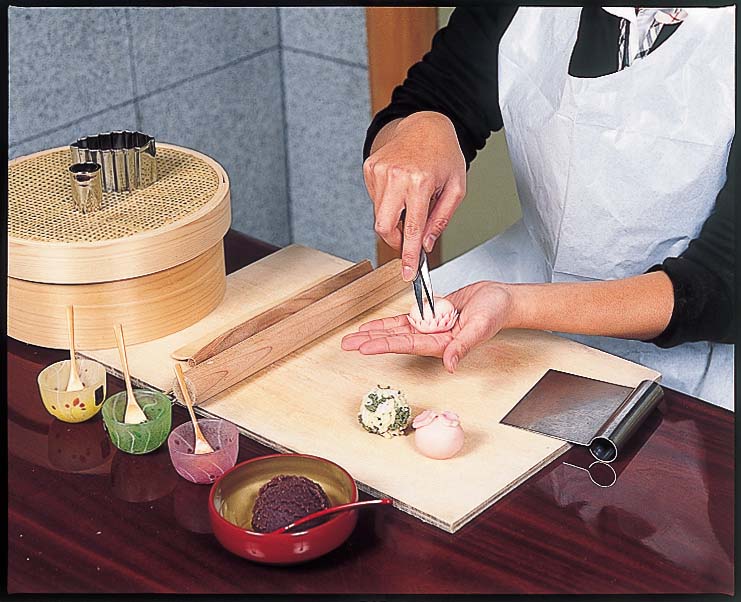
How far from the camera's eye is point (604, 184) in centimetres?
135

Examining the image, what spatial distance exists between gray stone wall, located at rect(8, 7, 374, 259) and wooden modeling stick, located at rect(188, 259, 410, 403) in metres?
0.91

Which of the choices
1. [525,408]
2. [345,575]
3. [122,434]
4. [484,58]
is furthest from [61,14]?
[345,575]

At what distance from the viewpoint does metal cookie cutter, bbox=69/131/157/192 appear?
52.6 inches

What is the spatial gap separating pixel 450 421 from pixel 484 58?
2.37ft

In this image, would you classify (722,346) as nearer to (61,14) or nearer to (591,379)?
(591,379)

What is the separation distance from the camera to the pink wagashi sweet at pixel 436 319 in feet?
3.96

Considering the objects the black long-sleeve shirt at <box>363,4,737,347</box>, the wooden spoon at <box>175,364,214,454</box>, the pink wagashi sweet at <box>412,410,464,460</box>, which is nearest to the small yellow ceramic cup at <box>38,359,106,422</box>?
the wooden spoon at <box>175,364,214,454</box>

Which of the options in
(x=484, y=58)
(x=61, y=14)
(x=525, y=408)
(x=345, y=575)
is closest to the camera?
(x=345, y=575)

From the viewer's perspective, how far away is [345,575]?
89 cm

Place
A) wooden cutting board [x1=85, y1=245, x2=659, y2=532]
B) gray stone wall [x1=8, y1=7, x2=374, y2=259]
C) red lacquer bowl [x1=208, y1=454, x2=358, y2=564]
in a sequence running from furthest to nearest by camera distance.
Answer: gray stone wall [x1=8, y1=7, x2=374, y2=259]
wooden cutting board [x1=85, y1=245, x2=659, y2=532]
red lacquer bowl [x1=208, y1=454, x2=358, y2=564]

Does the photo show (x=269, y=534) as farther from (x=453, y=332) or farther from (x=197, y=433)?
(x=453, y=332)

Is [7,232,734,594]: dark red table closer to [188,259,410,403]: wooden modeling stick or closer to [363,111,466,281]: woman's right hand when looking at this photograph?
[188,259,410,403]: wooden modeling stick

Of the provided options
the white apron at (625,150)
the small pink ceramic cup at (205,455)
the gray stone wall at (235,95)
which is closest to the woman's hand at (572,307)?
the white apron at (625,150)

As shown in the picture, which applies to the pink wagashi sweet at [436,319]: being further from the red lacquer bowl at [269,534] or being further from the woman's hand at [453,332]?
the red lacquer bowl at [269,534]
